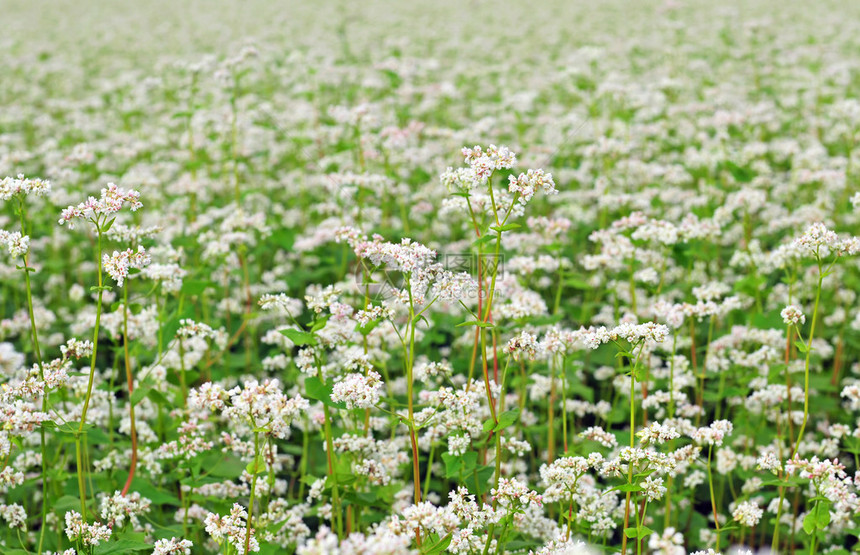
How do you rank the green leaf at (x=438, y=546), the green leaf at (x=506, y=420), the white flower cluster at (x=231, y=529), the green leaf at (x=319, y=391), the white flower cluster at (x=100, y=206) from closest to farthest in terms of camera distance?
the green leaf at (x=438, y=546)
the white flower cluster at (x=231, y=529)
the white flower cluster at (x=100, y=206)
the green leaf at (x=506, y=420)
the green leaf at (x=319, y=391)

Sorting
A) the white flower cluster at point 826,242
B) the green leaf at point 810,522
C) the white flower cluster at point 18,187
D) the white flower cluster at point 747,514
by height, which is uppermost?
the white flower cluster at point 18,187

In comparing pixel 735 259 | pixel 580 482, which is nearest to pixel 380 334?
pixel 580 482

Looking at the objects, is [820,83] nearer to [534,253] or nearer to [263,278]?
[534,253]

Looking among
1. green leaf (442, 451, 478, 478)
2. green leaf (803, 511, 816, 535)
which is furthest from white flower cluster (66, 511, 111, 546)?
green leaf (803, 511, 816, 535)

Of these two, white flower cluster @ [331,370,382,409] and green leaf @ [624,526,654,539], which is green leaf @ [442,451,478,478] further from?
green leaf @ [624,526,654,539]

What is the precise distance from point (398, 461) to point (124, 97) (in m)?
8.08

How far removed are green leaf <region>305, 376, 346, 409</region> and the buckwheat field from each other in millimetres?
91

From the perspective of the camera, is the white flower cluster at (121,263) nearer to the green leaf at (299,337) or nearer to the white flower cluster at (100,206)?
the white flower cluster at (100,206)

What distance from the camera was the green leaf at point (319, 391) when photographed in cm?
341

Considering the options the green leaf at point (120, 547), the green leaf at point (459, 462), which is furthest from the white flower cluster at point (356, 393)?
the green leaf at point (120, 547)

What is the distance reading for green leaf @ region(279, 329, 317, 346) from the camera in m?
3.34

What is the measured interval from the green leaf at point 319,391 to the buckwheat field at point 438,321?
9cm

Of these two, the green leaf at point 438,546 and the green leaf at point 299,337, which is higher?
the green leaf at point 299,337

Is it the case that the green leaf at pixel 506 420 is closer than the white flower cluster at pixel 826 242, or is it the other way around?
the green leaf at pixel 506 420
